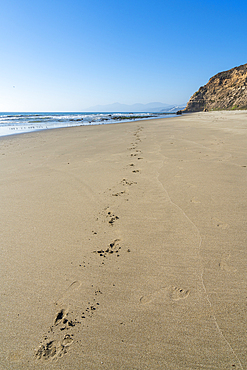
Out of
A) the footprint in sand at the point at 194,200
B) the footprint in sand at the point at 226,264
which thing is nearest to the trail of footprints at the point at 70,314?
the footprint in sand at the point at 226,264

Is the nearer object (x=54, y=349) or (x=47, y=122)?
(x=54, y=349)

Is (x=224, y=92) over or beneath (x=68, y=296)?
over

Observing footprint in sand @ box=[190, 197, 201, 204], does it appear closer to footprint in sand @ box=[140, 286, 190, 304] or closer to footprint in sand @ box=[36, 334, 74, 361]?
footprint in sand @ box=[140, 286, 190, 304]

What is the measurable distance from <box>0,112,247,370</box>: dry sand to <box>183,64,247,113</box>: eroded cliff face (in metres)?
37.1

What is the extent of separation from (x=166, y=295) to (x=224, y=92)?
49925mm

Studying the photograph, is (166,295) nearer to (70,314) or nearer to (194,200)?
(70,314)

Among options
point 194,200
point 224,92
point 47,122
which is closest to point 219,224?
point 194,200

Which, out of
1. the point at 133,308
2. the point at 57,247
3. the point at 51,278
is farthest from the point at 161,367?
the point at 57,247

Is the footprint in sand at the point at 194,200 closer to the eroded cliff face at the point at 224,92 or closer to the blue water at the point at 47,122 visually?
the blue water at the point at 47,122

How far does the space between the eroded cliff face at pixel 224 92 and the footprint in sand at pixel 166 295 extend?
38481mm

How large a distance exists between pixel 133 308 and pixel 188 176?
326 centimetres

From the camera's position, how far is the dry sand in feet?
4.41

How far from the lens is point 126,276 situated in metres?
1.92

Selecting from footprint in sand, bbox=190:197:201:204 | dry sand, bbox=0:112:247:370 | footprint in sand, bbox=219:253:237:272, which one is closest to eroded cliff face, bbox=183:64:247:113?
footprint in sand, bbox=190:197:201:204
